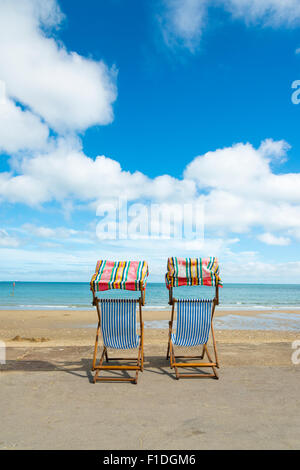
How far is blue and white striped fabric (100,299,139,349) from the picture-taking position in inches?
203

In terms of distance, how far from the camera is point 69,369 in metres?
5.19

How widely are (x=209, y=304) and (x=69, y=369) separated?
253cm

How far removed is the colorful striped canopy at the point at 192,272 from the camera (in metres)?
5.23

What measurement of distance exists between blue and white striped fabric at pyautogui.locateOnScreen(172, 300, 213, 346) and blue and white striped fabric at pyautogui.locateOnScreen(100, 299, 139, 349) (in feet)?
2.53

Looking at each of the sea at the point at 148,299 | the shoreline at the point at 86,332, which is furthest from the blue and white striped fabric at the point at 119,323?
the sea at the point at 148,299

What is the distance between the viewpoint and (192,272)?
5.26 metres

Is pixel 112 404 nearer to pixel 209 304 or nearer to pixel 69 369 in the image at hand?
pixel 69 369

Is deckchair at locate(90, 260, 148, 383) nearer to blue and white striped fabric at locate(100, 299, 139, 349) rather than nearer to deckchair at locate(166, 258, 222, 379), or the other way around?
blue and white striped fabric at locate(100, 299, 139, 349)

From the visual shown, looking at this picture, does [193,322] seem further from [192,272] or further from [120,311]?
[120,311]

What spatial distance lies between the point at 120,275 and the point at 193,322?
148 cm

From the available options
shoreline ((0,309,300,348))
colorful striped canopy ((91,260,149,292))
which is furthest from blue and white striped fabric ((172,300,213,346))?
shoreline ((0,309,300,348))

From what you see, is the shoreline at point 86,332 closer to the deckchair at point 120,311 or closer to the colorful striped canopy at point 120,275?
the deckchair at point 120,311

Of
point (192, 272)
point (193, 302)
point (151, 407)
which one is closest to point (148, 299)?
point (193, 302)
